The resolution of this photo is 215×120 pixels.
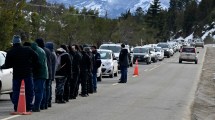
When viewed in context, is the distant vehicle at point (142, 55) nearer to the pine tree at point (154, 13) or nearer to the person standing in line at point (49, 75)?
the person standing in line at point (49, 75)

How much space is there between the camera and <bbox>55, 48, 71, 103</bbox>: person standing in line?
1673 centimetres

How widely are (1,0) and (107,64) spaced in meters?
6.85

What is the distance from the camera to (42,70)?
1477 centimetres

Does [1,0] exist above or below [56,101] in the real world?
above

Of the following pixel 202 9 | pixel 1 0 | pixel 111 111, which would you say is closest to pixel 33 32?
pixel 1 0

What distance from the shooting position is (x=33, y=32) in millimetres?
46656

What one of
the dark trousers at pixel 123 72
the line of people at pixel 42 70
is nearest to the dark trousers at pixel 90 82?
the line of people at pixel 42 70

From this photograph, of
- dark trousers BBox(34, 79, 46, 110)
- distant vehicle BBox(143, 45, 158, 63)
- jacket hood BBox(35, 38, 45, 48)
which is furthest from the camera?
distant vehicle BBox(143, 45, 158, 63)

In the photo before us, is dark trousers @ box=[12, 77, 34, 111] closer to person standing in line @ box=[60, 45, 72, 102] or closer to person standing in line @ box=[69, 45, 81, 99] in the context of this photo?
person standing in line @ box=[60, 45, 72, 102]

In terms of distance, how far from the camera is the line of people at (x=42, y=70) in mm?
14047

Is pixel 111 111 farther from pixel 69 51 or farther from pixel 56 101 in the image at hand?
pixel 69 51

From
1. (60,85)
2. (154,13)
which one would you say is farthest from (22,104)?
(154,13)

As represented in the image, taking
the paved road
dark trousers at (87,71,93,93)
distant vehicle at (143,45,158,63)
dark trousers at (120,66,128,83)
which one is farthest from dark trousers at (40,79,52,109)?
distant vehicle at (143,45,158,63)

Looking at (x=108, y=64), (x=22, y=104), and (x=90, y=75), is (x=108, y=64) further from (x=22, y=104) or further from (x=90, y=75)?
(x=22, y=104)
